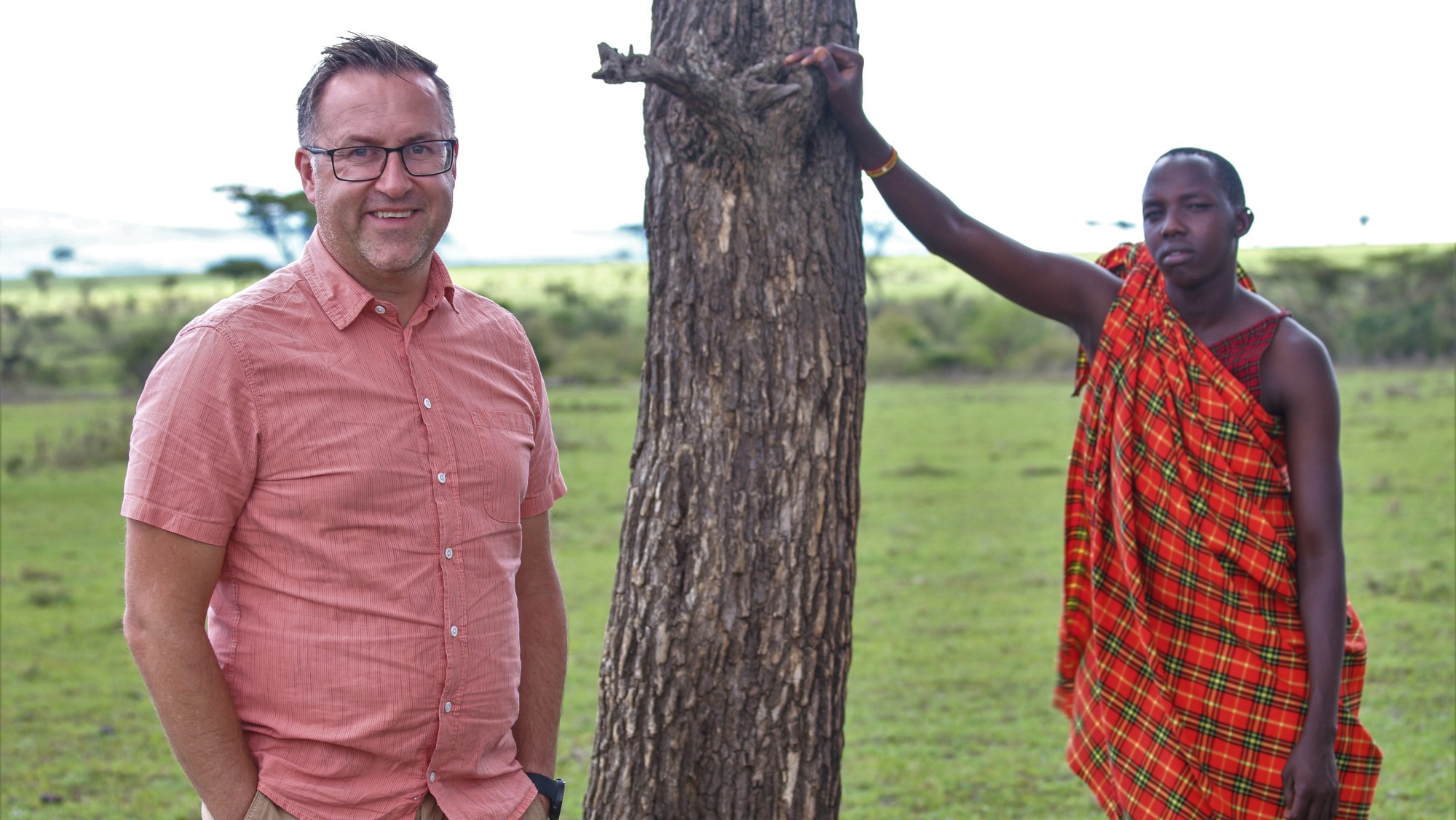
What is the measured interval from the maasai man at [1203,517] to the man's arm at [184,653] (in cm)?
161

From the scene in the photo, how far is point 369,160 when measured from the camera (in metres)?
1.89

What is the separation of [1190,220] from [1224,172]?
150mm

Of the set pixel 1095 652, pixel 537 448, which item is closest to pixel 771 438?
pixel 537 448

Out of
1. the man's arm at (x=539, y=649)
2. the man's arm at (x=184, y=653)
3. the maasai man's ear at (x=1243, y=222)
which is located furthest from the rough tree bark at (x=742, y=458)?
the man's arm at (x=184, y=653)

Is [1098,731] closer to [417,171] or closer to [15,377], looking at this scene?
[417,171]

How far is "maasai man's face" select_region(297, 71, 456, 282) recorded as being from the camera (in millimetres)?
1869

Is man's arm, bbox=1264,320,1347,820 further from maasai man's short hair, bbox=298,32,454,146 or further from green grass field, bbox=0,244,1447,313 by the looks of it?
green grass field, bbox=0,244,1447,313

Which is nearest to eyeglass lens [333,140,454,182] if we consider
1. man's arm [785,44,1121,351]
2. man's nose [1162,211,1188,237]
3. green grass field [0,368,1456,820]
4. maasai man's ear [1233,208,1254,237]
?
man's arm [785,44,1121,351]

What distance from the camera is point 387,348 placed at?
1.92 metres

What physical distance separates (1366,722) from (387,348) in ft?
19.5

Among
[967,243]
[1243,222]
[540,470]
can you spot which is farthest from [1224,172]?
[540,470]

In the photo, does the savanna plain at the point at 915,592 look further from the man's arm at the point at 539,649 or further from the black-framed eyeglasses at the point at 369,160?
the black-framed eyeglasses at the point at 369,160

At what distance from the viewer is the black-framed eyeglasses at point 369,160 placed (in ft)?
6.16

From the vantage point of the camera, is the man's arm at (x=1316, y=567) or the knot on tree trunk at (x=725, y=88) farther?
the man's arm at (x=1316, y=567)
